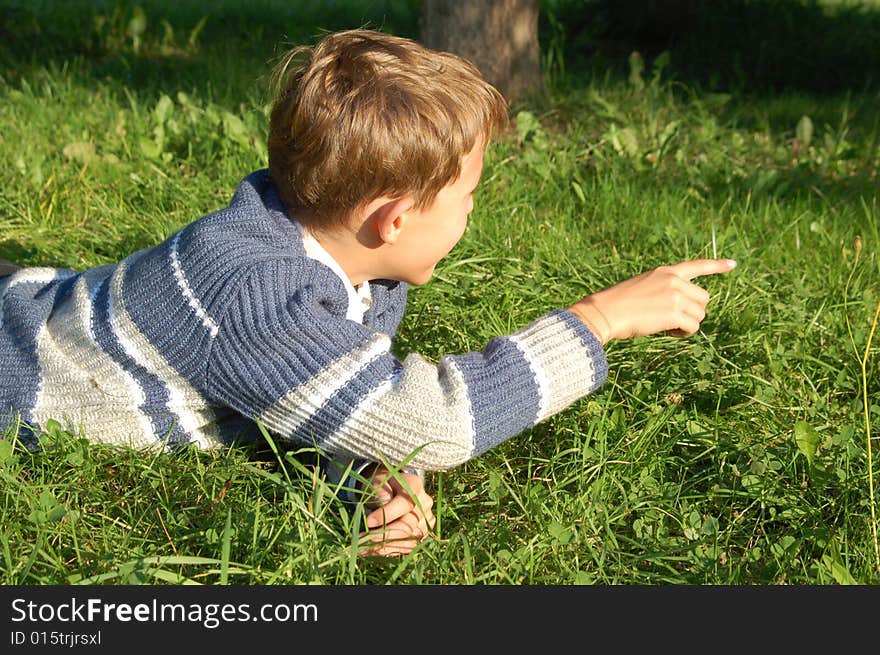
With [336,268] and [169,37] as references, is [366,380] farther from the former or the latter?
[169,37]

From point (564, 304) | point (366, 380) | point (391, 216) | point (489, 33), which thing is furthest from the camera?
point (489, 33)

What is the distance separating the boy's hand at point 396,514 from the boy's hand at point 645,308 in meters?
0.50

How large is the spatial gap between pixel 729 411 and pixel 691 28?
14.0ft

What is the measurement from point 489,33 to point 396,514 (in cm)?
298

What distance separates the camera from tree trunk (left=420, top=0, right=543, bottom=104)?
4.55m

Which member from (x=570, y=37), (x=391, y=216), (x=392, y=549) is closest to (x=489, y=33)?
(x=570, y=37)

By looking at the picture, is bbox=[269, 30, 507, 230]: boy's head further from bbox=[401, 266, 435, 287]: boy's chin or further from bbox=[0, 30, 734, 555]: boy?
bbox=[401, 266, 435, 287]: boy's chin

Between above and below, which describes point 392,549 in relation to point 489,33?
below

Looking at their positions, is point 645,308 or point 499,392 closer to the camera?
point 499,392

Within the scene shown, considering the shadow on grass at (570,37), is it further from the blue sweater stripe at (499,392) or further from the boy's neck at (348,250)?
the blue sweater stripe at (499,392)

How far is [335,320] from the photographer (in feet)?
6.82

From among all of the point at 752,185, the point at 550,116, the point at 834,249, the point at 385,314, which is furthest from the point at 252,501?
the point at 550,116

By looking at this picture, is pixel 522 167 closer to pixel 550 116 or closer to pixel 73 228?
pixel 550 116

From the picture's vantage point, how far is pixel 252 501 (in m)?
2.18
